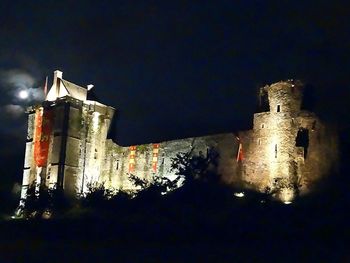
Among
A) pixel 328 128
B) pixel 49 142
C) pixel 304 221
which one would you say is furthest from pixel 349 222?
pixel 49 142

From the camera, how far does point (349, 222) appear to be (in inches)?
1091

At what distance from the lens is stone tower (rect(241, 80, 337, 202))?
3503 centimetres

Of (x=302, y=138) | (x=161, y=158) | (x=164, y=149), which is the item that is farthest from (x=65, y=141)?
(x=302, y=138)

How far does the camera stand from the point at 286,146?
35875mm

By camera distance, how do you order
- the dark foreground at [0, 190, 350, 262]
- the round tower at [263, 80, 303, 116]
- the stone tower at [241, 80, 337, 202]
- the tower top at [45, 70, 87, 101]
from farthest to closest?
the tower top at [45, 70, 87, 101], the round tower at [263, 80, 303, 116], the stone tower at [241, 80, 337, 202], the dark foreground at [0, 190, 350, 262]

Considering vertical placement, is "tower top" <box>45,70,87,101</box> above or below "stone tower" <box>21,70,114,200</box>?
above

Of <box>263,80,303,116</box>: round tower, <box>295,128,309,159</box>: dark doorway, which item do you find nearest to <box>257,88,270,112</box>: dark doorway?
<box>263,80,303,116</box>: round tower

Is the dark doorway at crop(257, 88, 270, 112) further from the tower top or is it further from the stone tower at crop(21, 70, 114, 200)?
the tower top

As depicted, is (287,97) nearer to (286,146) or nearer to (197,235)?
(286,146)

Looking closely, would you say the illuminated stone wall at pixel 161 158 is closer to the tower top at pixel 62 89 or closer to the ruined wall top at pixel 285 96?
the ruined wall top at pixel 285 96

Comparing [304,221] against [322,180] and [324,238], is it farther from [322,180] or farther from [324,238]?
[322,180]

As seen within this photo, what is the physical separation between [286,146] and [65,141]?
17.7 m

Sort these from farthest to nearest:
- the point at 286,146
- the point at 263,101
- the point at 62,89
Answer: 1. the point at 62,89
2. the point at 263,101
3. the point at 286,146

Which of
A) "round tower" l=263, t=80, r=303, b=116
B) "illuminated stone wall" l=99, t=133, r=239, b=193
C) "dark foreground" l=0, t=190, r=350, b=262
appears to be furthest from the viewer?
"illuminated stone wall" l=99, t=133, r=239, b=193
